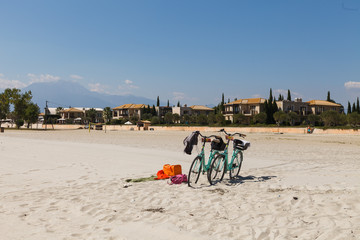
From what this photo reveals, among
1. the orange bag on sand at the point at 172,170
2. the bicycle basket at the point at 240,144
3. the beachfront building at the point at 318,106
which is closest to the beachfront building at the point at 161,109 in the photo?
the beachfront building at the point at 318,106

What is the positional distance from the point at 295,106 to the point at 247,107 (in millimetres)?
15257

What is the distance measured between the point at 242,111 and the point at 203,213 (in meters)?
99.1

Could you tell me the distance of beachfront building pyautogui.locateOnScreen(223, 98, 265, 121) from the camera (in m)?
97.7

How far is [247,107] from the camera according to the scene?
10175 centimetres

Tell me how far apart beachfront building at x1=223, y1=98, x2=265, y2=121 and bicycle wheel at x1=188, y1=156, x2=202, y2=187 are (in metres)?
92.6

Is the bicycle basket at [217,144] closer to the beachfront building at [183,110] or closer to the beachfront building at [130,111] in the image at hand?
the beachfront building at [183,110]

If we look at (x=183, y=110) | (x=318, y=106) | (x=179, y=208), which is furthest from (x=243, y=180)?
(x=183, y=110)

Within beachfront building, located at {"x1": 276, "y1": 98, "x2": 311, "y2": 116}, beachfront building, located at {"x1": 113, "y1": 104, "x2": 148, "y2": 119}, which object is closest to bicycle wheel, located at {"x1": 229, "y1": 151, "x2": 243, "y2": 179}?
beachfront building, located at {"x1": 276, "y1": 98, "x2": 311, "y2": 116}

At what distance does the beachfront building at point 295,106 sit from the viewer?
309 feet

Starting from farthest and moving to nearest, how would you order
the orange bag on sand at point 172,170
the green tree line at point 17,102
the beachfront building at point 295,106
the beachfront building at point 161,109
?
1. the beachfront building at point 161,109
2. the beachfront building at point 295,106
3. the green tree line at point 17,102
4. the orange bag on sand at point 172,170

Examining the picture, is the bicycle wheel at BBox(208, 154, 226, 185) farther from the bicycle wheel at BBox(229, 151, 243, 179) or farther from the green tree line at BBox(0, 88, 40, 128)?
the green tree line at BBox(0, 88, 40, 128)

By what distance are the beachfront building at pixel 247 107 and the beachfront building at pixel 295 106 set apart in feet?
19.2

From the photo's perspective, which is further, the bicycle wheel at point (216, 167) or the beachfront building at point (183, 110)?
the beachfront building at point (183, 110)

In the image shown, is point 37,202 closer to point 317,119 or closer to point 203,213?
point 203,213
